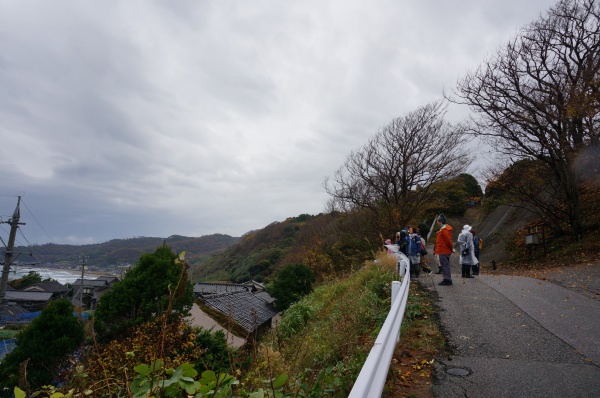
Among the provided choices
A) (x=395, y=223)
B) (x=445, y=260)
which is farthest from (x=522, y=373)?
(x=395, y=223)

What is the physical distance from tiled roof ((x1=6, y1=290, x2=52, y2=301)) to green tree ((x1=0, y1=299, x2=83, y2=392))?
1858 inches

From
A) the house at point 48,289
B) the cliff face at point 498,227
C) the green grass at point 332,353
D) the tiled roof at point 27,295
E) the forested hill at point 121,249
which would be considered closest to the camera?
the green grass at point 332,353

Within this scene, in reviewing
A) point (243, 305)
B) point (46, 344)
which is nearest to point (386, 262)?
point (46, 344)

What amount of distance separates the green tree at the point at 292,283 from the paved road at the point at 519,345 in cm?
1938

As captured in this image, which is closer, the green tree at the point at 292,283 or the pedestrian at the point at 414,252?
the pedestrian at the point at 414,252

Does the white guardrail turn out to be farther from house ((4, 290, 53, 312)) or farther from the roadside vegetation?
house ((4, 290, 53, 312))

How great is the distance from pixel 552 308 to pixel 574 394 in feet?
12.7

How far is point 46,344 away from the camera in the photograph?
13.8m

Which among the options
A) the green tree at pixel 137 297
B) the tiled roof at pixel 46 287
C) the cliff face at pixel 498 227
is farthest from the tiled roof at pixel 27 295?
the cliff face at pixel 498 227

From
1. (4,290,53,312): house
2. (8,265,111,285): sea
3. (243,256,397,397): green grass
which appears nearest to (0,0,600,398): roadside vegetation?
(243,256,397,397): green grass

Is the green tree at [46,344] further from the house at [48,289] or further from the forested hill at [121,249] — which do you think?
the forested hill at [121,249]

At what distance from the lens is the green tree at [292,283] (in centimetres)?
2650

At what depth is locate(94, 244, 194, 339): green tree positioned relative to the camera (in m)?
14.1

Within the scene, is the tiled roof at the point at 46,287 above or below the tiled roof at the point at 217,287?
below
